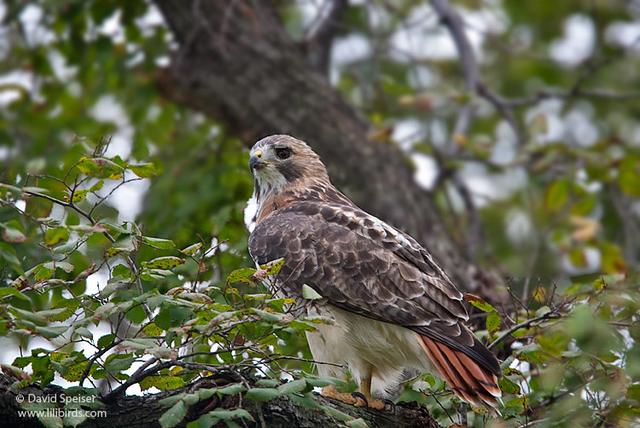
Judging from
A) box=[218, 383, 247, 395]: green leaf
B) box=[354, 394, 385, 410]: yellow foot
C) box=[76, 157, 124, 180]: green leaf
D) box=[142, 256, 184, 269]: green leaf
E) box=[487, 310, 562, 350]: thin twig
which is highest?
box=[76, 157, 124, 180]: green leaf

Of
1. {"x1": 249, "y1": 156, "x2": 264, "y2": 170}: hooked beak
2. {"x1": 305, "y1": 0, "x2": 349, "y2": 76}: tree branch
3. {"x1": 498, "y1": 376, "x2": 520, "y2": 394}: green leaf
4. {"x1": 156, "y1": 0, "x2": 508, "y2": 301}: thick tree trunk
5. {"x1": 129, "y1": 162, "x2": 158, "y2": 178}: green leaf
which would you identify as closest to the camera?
{"x1": 129, "y1": 162, "x2": 158, "y2": 178}: green leaf

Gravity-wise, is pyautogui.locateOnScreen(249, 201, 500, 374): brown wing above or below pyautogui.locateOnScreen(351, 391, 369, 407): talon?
above

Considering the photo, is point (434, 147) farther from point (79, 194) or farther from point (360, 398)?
point (79, 194)

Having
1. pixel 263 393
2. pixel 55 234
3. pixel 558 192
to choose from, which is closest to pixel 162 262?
pixel 55 234

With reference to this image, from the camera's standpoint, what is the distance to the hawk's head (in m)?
5.75

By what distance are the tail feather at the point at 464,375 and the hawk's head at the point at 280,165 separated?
164cm

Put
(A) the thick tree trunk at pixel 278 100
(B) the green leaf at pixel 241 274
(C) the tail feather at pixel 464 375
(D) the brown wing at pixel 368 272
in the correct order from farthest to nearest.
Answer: (A) the thick tree trunk at pixel 278 100, (D) the brown wing at pixel 368 272, (C) the tail feather at pixel 464 375, (B) the green leaf at pixel 241 274

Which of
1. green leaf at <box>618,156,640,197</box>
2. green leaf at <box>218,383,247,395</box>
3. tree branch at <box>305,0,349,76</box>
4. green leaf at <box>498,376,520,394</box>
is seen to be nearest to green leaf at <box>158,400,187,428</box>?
green leaf at <box>218,383,247,395</box>

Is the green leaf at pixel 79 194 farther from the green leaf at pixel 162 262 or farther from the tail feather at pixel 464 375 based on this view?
the tail feather at pixel 464 375

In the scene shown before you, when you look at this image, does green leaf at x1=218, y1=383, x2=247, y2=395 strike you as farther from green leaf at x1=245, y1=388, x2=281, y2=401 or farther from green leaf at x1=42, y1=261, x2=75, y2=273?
green leaf at x1=42, y1=261, x2=75, y2=273

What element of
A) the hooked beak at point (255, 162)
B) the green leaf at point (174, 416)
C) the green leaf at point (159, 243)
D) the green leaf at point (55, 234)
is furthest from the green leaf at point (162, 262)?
the hooked beak at point (255, 162)

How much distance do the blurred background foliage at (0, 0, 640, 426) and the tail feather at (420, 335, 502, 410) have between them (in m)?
0.15

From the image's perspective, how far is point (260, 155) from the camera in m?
5.71

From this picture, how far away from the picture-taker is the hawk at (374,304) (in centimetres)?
432
